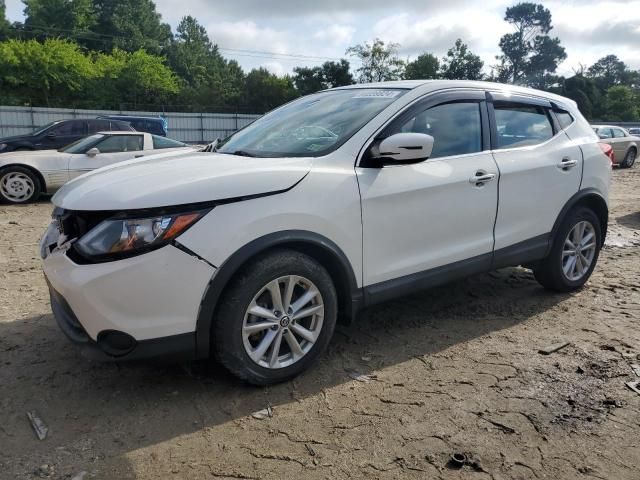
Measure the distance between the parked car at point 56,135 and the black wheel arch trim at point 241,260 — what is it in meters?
10.5

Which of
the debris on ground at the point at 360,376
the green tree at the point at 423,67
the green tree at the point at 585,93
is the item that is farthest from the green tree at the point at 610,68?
the debris on ground at the point at 360,376

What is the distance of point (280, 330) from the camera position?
116 inches

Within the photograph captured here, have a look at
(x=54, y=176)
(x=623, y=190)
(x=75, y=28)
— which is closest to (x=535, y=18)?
(x=75, y=28)

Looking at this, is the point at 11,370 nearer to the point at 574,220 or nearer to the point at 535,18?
the point at 574,220

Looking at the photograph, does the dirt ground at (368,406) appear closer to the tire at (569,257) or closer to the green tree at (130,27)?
the tire at (569,257)

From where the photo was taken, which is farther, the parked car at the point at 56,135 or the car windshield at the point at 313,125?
the parked car at the point at 56,135

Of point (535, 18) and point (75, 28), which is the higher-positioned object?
point (535, 18)

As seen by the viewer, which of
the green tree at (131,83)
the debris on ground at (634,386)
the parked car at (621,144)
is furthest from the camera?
the green tree at (131,83)

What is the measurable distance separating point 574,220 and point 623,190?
9396 millimetres

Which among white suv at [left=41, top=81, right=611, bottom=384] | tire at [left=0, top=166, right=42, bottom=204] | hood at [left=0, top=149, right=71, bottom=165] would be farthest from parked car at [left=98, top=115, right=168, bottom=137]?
white suv at [left=41, top=81, right=611, bottom=384]

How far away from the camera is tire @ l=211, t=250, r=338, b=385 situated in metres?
2.75

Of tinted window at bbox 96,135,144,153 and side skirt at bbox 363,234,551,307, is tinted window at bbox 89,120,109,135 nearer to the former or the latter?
tinted window at bbox 96,135,144,153

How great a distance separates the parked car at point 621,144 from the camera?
18141 millimetres

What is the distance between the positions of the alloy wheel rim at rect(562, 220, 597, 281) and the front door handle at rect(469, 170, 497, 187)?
3.89ft
